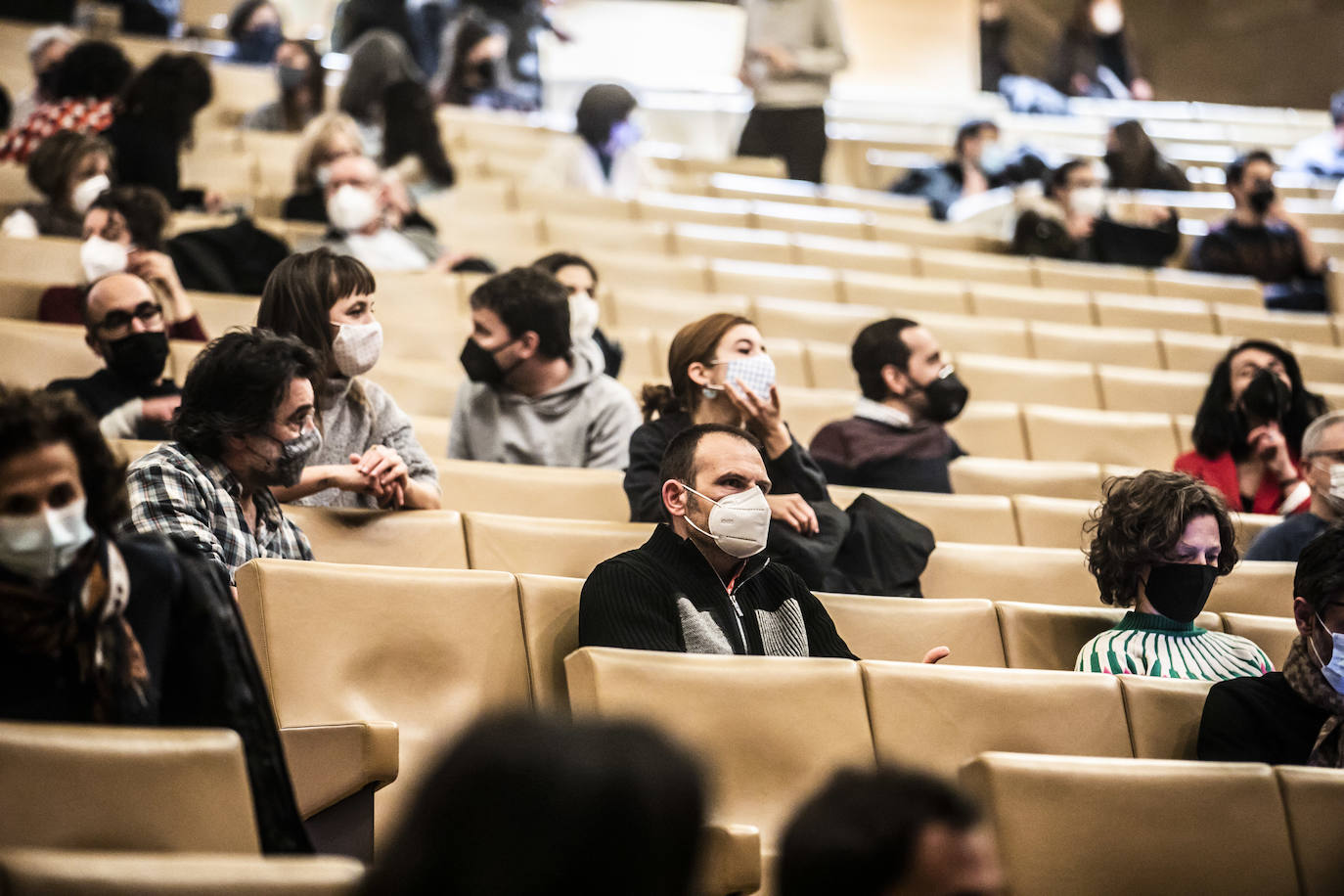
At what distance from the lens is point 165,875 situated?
3.54 feet

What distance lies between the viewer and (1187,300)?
4598 mm

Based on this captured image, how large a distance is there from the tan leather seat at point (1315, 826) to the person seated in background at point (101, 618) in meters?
1.05

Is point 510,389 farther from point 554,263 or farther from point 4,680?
point 4,680

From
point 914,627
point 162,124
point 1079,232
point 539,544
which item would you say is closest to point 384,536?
point 539,544

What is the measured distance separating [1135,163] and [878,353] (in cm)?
302

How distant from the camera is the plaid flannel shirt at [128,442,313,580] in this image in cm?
181

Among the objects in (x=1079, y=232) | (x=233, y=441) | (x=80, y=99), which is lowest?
(x=233, y=441)

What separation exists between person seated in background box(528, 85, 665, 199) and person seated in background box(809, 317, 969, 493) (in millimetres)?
2041

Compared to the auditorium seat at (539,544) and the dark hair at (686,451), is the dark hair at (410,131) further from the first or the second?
the dark hair at (686,451)

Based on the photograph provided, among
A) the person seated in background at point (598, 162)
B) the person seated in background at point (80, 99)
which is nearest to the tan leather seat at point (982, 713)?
the person seated in background at point (80, 99)

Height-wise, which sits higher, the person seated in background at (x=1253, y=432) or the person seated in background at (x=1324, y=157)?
the person seated in background at (x=1324, y=157)

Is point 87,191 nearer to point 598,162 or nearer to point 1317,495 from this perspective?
point 598,162

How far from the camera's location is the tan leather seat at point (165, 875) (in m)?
1.03

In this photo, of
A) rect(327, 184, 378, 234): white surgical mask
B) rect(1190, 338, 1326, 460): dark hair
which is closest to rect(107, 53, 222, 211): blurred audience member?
rect(327, 184, 378, 234): white surgical mask
